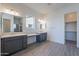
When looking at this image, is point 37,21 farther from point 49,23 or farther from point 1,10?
point 1,10

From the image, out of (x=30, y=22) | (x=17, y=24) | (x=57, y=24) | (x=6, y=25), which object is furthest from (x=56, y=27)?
(x=6, y=25)

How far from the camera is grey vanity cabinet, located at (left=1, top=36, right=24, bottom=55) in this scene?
3051 millimetres

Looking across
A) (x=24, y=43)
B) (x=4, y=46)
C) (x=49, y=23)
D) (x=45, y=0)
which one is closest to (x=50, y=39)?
(x=49, y=23)

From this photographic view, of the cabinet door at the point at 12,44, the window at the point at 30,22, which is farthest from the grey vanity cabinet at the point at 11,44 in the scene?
the window at the point at 30,22

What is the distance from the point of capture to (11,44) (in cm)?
337

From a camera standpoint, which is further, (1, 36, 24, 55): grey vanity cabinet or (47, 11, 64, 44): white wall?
(47, 11, 64, 44): white wall

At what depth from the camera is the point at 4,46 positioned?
3.07 m

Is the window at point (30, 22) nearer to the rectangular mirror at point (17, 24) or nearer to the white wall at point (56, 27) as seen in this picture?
the rectangular mirror at point (17, 24)

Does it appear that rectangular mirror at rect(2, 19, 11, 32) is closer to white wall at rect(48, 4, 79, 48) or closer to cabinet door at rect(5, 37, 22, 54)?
cabinet door at rect(5, 37, 22, 54)

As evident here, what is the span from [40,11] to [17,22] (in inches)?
81.7

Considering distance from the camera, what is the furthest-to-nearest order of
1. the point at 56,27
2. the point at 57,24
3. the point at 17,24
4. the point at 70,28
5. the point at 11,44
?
the point at 70,28, the point at 56,27, the point at 57,24, the point at 17,24, the point at 11,44

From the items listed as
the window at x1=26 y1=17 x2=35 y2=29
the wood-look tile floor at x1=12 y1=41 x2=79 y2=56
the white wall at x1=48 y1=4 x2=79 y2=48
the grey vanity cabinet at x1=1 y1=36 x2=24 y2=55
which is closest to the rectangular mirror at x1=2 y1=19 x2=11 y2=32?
the grey vanity cabinet at x1=1 y1=36 x2=24 y2=55

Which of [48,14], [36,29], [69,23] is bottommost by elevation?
[36,29]

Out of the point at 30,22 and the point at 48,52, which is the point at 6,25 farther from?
the point at 48,52
